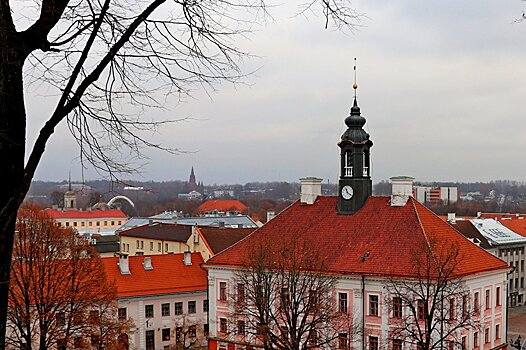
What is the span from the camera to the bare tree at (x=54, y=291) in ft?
88.3

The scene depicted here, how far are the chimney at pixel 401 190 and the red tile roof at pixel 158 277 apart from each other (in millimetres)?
15145

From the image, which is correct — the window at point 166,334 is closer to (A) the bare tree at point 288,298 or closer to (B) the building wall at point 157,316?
(B) the building wall at point 157,316

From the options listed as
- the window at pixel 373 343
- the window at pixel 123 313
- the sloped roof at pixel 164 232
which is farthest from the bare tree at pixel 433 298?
the sloped roof at pixel 164 232

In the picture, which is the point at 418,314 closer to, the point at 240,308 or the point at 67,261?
the point at 240,308

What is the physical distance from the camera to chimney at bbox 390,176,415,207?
36.5 metres

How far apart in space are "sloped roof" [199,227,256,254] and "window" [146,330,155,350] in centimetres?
1052

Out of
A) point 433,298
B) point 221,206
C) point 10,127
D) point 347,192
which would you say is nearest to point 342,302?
point 433,298

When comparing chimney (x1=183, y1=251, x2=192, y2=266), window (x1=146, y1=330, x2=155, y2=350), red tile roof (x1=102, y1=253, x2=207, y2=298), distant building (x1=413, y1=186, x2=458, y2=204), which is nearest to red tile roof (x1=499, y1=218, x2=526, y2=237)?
red tile roof (x1=102, y1=253, x2=207, y2=298)

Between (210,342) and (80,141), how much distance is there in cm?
3354

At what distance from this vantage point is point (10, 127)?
4516 mm

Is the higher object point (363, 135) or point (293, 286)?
point (363, 135)

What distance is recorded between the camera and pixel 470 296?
32719mm

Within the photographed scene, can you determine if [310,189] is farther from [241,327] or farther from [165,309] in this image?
[165,309]

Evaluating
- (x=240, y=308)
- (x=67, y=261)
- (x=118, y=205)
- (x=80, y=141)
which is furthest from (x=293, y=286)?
(x=118, y=205)
